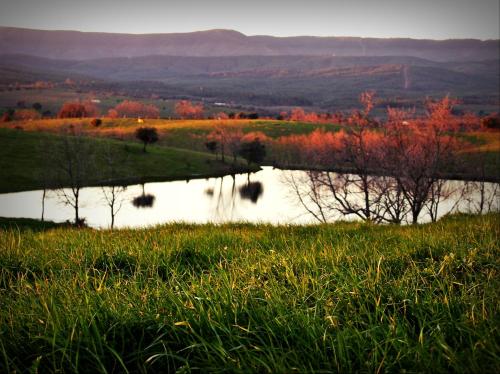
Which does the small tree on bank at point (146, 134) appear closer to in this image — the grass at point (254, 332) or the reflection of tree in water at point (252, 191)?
the reflection of tree in water at point (252, 191)

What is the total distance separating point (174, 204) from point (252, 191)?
68.0ft

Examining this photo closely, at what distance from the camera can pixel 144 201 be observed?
3287 inches

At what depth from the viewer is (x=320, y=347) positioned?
3.48 m

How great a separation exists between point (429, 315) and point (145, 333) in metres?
2.53

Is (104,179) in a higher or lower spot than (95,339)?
lower

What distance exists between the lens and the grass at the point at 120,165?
90.6 m

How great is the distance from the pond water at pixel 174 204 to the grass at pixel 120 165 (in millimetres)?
5523

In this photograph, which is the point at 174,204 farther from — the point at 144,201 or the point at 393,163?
the point at 393,163

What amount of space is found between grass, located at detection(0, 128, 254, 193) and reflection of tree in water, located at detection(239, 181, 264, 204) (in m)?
18.6

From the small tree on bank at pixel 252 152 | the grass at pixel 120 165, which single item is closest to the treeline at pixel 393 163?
the grass at pixel 120 165

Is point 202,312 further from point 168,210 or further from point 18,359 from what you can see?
point 168,210

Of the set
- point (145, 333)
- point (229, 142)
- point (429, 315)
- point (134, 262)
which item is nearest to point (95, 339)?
point (145, 333)

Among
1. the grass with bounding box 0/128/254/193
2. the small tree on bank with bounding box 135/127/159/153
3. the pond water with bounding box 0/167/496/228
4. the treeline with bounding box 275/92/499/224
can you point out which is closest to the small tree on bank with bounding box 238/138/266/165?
the grass with bounding box 0/128/254/193

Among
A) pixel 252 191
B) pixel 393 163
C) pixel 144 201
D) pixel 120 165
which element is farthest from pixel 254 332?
pixel 120 165
